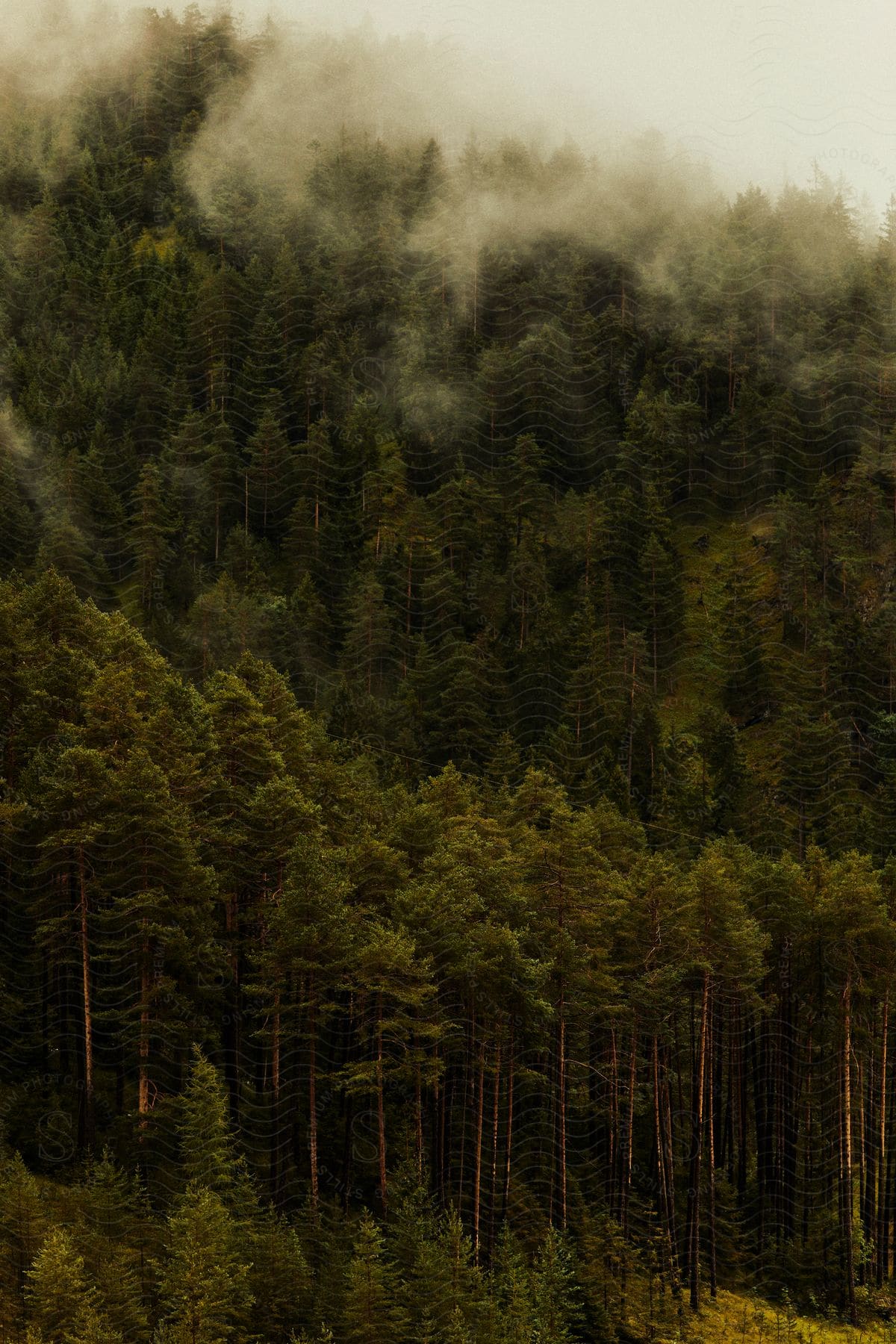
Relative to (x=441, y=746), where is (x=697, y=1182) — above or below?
below

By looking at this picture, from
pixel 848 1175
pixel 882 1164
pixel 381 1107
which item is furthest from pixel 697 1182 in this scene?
pixel 381 1107

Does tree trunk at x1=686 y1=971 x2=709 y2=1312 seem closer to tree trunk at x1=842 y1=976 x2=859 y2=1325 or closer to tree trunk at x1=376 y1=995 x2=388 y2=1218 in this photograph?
tree trunk at x1=842 y1=976 x2=859 y2=1325

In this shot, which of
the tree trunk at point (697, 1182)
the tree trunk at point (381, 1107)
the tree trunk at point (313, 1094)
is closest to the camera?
the tree trunk at point (313, 1094)

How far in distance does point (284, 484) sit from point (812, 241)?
198 feet

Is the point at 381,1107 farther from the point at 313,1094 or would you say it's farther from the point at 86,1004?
the point at 86,1004

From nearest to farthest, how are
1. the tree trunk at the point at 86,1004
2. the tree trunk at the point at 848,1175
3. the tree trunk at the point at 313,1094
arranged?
the tree trunk at the point at 86,1004, the tree trunk at the point at 313,1094, the tree trunk at the point at 848,1175

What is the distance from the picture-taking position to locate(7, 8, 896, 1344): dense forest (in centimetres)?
3859

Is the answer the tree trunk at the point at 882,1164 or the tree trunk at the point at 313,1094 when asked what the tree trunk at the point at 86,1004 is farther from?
the tree trunk at the point at 882,1164

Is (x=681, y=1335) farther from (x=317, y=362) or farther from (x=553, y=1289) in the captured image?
(x=317, y=362)

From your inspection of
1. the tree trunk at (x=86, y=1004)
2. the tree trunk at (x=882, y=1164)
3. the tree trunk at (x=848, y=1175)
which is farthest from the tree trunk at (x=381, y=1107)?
the tree trunk at (x=882, y=1164)

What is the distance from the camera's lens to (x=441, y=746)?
8319 cm

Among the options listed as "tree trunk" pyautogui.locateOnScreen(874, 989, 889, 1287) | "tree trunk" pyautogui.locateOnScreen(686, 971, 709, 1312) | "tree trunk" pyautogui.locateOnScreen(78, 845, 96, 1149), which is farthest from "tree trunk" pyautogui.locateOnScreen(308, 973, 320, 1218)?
"tree trunk" pyautogui.locateOnScreen(874, 989, 889, 1287)

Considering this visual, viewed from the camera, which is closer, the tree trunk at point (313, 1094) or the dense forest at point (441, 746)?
the dense forest at point (441, 746)

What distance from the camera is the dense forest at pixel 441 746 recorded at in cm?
3859
